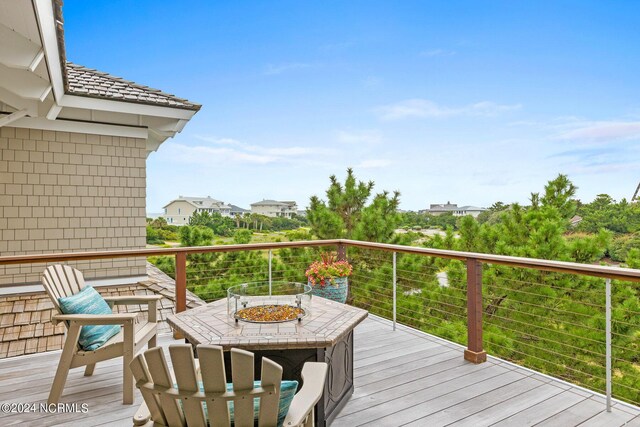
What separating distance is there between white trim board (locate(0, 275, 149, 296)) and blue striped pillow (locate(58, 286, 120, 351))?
2.04 metres

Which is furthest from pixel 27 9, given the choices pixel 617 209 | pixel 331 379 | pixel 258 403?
pixel 617 209

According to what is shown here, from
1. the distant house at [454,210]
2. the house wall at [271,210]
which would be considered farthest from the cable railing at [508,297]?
the house wall at [271,210]

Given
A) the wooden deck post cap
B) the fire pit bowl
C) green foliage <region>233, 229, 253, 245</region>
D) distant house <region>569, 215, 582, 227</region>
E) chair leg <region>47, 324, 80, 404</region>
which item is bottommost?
the wooden deck post cap

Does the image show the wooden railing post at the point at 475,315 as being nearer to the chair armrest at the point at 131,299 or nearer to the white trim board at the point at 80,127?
the chair armrest at the point at 131,299

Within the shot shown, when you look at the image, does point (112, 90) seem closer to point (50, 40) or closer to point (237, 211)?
point (50, 40)

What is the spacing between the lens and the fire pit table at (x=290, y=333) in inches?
93.9

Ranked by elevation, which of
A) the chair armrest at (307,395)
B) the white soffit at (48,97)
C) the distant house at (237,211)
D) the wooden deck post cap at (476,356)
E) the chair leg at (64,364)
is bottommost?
the wooden deck post cap at (476,356)

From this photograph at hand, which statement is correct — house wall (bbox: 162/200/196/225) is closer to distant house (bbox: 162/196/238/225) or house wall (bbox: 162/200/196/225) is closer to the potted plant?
distant house (bbox: 162/196/238/225)

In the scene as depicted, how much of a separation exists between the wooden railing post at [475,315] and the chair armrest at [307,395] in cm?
217

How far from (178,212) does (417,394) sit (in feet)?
27.9

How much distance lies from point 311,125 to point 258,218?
9.14m

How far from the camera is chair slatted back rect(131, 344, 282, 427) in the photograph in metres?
1.54

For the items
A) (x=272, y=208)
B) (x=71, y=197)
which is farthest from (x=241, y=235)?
(x=71, y=197)

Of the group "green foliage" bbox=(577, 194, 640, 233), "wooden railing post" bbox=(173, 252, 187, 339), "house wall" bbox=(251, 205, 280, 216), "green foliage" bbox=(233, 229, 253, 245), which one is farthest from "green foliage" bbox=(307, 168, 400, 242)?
"wooden railing post" bbox=(173, 252, 187, 339)
